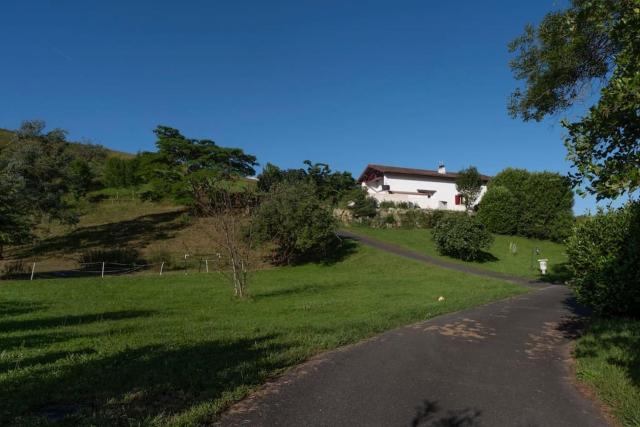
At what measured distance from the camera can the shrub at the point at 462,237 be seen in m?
27.4

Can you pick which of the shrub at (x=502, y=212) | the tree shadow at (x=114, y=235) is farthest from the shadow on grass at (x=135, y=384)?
the shrub at (x=502, y=212)

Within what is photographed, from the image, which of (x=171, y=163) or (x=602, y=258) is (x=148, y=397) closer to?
(x=602, y=258)

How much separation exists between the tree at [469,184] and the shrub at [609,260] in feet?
144

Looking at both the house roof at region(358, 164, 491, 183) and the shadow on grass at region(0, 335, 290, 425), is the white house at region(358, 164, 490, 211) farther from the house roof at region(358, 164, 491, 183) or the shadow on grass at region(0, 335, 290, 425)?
the shadow on grass at region(0, 335, 290, 425)

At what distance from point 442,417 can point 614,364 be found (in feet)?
11.9

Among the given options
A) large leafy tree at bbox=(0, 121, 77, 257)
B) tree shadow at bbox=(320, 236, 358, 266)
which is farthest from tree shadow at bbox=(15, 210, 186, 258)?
tree shadow at bbox=(320, 236, 358, 266)

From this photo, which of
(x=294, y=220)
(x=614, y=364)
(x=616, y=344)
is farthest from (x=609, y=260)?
(x=294, y=220)

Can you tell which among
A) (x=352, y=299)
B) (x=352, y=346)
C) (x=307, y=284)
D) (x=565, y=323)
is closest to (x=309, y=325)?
(x=352, y=346)

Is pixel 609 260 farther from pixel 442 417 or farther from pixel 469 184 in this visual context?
pixel 469 184

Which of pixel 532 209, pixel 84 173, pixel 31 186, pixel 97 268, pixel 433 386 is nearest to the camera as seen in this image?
pixel 433 386

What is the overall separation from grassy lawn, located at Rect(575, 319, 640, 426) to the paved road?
26 cm

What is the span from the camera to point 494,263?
27375mm

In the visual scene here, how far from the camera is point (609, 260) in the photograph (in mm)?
9195

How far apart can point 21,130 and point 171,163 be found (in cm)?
1412
